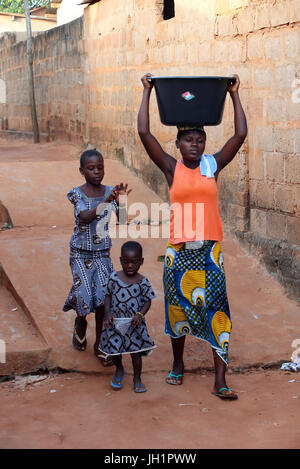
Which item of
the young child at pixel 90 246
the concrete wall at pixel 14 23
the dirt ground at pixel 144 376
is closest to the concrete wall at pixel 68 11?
the concrete wall at pixel 14 23

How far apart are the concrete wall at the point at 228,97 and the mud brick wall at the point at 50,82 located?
50cm

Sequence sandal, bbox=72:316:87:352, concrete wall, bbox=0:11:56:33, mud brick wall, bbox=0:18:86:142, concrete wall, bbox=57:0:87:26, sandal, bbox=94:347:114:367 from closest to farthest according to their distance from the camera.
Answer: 1. sandal, bbox=94:347:114:367
2. sandal, bbox=72:316:87:352
3. mud brick wall, bbox=0:18:86:142
4. concrete wall, bbox=57:0:87:26
5. concrete wall, bbox=0:11:56:33

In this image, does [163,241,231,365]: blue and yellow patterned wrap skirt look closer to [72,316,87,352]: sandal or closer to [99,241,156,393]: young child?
[99,241,156,393]: young child

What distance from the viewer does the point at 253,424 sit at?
3777mm

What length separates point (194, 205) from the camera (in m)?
4.09

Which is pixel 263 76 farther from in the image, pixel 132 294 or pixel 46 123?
pixel 46 123

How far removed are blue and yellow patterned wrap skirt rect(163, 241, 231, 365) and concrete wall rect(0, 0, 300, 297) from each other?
1.91 meters

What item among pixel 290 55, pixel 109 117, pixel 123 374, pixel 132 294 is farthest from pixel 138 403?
pixel 109 117

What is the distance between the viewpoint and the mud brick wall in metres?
12.2

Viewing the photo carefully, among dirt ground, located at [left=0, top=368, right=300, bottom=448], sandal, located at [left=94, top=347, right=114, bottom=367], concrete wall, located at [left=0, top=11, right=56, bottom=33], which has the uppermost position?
concrete wall, located at [left=0, top=11, right=56, bottom=33]

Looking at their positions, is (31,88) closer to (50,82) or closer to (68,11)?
(50,82)

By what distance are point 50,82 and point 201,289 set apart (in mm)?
10891

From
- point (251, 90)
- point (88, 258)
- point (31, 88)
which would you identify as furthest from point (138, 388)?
point (31, 88)

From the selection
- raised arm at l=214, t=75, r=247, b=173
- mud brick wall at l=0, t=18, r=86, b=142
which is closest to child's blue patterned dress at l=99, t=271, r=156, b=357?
raised arm at l=214, t=75, r=247, b=173
